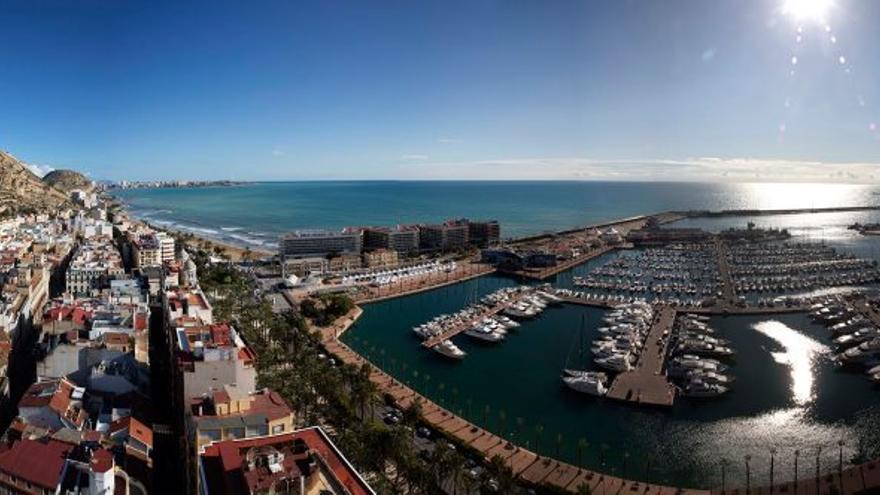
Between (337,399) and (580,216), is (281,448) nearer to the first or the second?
(337,399)

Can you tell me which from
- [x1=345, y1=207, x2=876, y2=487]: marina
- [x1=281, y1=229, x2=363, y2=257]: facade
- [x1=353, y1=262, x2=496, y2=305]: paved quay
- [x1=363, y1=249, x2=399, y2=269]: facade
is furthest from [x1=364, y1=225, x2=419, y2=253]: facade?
[x1=345, y1=207, x2=876, y2=487]: marina

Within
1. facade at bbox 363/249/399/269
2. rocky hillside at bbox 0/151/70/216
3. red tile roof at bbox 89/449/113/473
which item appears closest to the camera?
red tile roof at bbox 89/449/113/473

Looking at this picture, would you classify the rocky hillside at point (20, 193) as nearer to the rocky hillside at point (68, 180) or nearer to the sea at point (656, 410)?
the rocky hillside at point (68, 180)

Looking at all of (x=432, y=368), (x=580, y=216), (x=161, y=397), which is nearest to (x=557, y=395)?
(x=432, y=368)

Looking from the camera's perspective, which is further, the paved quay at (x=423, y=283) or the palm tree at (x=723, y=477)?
the paved quay at (x=423, y=283)

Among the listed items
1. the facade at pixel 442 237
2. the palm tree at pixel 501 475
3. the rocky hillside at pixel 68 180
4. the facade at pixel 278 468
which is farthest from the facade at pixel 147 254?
the rocky hillside at pixel 68 180

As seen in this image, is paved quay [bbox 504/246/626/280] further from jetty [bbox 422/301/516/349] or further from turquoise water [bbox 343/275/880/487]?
turquoise water [bbox 343/275/880/487]
